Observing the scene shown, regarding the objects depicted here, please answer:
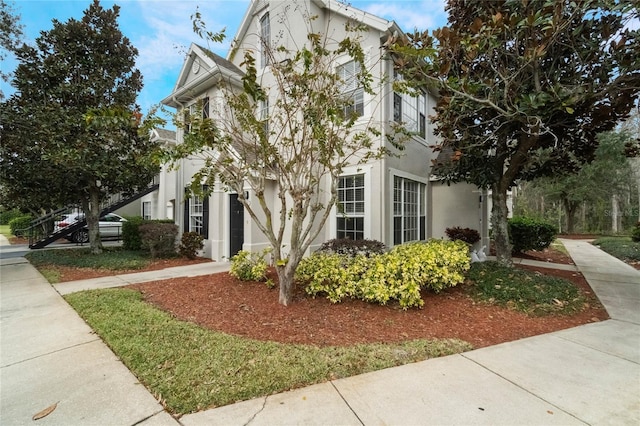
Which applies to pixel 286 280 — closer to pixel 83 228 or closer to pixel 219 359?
pixel 219 359

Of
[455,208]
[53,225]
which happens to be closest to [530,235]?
[455,208]

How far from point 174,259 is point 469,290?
9736 mm

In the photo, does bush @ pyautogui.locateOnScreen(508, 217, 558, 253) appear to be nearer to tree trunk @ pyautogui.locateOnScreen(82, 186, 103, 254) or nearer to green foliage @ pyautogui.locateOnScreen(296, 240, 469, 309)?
green foliage @ pyautogui.locateOnScreen(296, 240, 469, 309)

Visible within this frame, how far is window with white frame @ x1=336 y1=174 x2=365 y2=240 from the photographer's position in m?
8.66

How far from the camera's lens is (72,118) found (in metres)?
9.01

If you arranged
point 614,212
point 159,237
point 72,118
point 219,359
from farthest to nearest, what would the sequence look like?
point 614,212 → point 159,237 → point 72,118 → point 219,359


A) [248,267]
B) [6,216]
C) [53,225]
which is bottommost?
[248,267]

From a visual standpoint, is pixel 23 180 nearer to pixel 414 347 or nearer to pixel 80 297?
pixel 80 297

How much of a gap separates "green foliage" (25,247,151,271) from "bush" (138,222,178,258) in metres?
0.48

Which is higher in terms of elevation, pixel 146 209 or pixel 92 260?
pixel 146 209

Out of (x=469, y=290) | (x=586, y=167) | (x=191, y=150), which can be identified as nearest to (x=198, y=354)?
(x=191, y=150)

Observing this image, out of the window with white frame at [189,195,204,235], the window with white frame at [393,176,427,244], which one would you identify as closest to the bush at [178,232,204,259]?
the window with white frame at [189,195,204,235]

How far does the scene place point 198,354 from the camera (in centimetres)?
341

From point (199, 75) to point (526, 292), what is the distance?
13.1 metres
